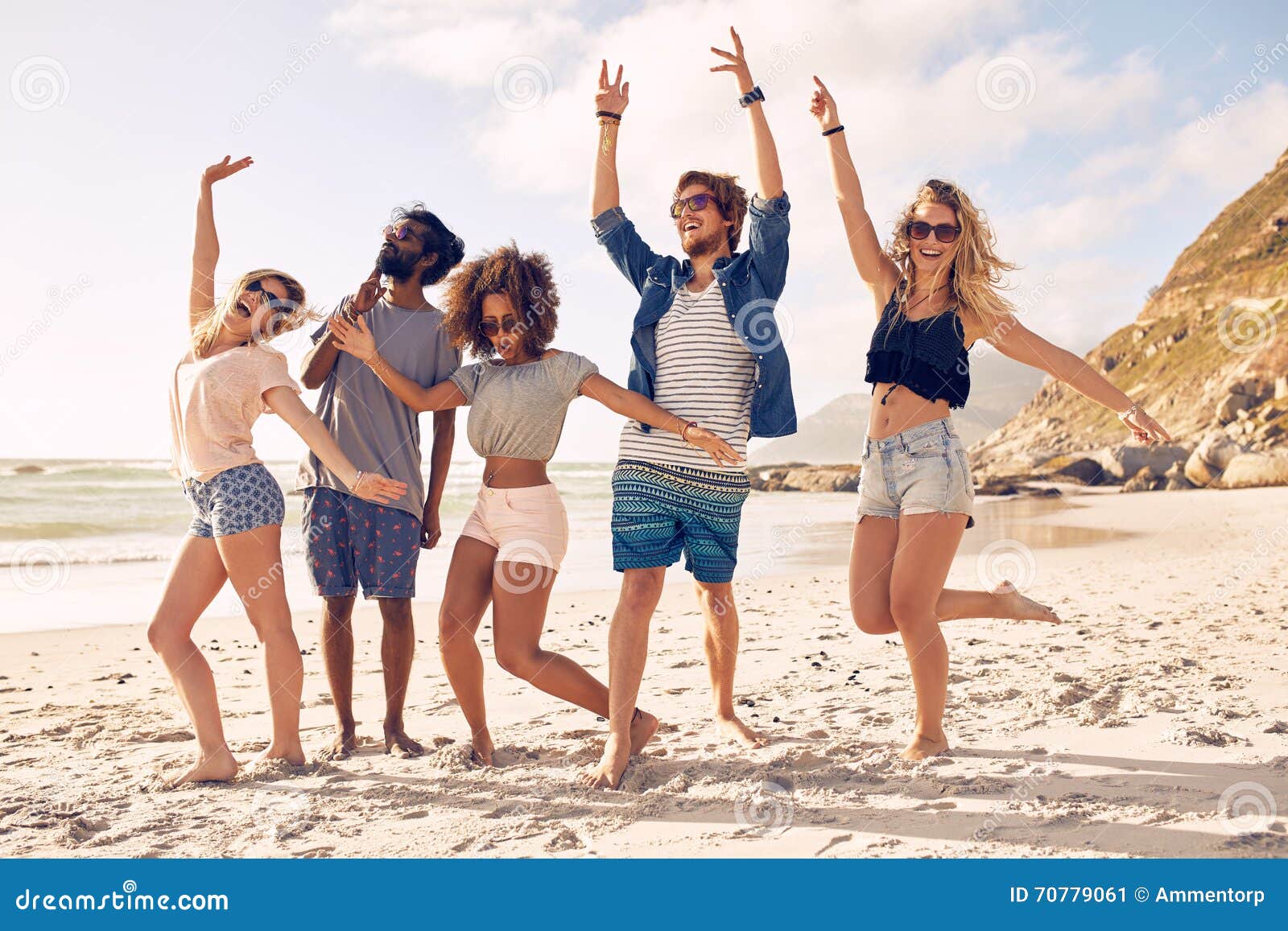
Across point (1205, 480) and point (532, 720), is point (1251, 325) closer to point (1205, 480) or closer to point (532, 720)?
point (1205, 480)

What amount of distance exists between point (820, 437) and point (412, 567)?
234 feet

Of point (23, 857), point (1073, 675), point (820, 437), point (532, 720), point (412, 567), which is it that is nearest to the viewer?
point (23, 857)

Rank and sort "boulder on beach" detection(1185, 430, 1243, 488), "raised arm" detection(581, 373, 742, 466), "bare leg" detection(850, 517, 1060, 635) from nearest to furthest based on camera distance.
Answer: "raised arm" detection(581, 373, 742, 466) → "bare leg" detection(850, 517, 1060, 635) → "boulder on beach" detection(1185, 430, 1243, 488)

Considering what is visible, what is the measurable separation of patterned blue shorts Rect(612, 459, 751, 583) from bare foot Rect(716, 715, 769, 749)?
68 cm

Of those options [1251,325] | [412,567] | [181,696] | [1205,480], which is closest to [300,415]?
[412,567]

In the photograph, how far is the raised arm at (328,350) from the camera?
3.84 m

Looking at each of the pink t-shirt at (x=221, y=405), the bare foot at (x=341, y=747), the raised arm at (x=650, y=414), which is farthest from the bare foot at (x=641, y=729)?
the pink t-shirt at (x=221, y=405)

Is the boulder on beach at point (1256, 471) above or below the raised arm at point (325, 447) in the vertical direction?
below

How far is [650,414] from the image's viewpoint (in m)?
3.46

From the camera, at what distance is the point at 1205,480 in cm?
2025

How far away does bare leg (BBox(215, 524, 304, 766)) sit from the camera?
3486mm

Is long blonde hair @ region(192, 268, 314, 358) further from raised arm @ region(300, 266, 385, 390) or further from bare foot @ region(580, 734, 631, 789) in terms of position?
bare foot @ region(580, 734, 631, 789)

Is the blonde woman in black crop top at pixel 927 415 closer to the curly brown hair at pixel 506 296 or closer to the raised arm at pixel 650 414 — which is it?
the raised arm at pixel 650 414

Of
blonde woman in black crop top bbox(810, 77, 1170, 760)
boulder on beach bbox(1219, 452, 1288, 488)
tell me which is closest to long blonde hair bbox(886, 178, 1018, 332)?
blonde woman in black crop top bbox(810, 77, 1170, 760)
